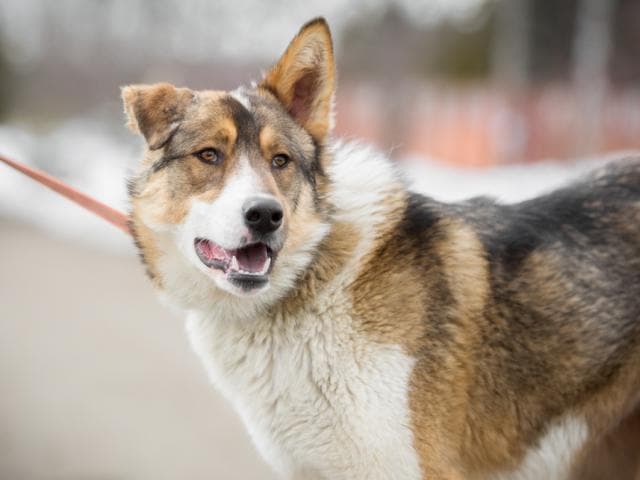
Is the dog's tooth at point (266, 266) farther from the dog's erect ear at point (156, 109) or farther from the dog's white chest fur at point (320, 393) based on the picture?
the dog's erect ear at point (156, 109)

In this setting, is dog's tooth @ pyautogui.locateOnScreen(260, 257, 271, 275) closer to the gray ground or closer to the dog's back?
the dog's back

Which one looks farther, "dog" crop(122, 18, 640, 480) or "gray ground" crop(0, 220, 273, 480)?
"gray ground" crop(0, 220, 273, 480)

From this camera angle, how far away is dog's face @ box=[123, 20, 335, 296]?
3.34 meters

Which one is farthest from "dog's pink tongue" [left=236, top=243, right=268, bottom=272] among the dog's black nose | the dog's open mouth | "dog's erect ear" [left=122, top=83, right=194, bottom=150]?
"dog's erect ear" [left=122, top=83, right=194, bottom=150]

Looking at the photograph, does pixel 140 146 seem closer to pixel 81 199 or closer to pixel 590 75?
pixel 81 199

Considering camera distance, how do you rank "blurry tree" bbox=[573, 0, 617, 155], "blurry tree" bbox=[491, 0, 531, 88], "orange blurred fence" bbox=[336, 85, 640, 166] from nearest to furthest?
"blurry tree" bbox=[573, 0, 617, 155] < "orange blurred fence" bbox=[336, 85, 640, 166] < "blurry tree" bbox=[491, 0, 531, 88]

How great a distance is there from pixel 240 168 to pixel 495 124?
19080mm

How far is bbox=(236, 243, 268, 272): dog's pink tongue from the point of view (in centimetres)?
338

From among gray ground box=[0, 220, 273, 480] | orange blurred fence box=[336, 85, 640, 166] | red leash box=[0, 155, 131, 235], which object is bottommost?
orange blurred fence box=[336, 85, 640, 166]

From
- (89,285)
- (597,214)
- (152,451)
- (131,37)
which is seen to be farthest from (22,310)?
(131,37)

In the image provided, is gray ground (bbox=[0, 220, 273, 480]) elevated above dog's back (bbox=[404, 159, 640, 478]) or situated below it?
below

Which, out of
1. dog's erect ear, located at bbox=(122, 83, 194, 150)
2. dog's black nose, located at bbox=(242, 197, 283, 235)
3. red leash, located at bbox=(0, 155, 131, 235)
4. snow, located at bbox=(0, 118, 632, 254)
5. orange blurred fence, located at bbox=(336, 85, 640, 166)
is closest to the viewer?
dog's black nose, located at bbox=(242, 197, 283, 235)

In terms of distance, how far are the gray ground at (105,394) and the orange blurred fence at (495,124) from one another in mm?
12898

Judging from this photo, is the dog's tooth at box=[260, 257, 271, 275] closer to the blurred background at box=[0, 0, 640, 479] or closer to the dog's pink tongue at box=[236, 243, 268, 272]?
the dog's pink tongue at box=[236, 243, 268, 272]
